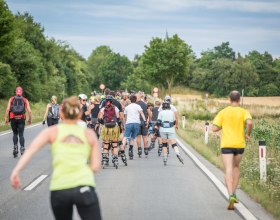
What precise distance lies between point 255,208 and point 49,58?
70721 millimetres

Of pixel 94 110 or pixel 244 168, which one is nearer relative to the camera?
pixel 244 168

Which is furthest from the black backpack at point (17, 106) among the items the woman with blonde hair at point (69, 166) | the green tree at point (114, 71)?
the green tree at point (114, 71)

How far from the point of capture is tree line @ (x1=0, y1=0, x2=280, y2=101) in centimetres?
5538

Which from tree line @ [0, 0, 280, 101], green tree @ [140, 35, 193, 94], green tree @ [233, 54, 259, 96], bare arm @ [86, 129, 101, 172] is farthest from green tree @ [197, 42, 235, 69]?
bare arm @ [86, 129, 101, 172]

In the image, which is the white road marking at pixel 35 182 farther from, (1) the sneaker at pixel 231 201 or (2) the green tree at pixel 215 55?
(2) the green tree at pixel 215 55

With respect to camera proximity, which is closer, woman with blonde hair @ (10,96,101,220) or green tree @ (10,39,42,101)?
woman with blonde hair @ (10,96,101,220)

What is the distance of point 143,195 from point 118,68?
520ft

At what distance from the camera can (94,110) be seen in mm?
19953

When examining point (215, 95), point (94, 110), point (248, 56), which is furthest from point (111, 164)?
point (248, 56)

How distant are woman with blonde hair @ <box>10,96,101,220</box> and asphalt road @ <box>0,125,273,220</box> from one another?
3.36 metres

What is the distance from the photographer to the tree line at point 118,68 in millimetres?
55375

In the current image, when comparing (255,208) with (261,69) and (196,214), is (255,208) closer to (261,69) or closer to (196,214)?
(196,214)

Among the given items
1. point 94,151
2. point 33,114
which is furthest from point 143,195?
point 33,114

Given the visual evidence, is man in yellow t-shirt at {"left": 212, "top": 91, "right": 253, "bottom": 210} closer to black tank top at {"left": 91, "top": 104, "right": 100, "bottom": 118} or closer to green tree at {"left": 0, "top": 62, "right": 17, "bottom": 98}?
black tank top at {"left": 91, "top": 104, "right": 100, "bottom": 118}
